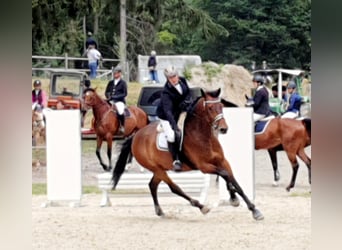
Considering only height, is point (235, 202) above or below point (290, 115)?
below

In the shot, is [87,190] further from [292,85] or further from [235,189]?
[292,85]

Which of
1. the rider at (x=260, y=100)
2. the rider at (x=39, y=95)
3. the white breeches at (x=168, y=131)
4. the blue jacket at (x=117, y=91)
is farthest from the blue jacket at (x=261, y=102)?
the rider at (x=39, y=95)

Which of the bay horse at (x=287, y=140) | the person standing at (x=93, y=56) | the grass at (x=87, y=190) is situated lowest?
the grass at (x=87, y=190)

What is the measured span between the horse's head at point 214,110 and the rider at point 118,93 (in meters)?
0.52

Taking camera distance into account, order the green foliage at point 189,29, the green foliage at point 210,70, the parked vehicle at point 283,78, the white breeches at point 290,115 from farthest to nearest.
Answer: the white breeches at point 290,115 → the green foliage at point 210,70 → the parked vehicle at point 283,78 → the green foliage at point 189,29

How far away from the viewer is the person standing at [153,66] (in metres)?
3.97

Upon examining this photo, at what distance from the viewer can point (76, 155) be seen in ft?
13.9

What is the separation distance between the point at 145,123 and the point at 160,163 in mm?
256

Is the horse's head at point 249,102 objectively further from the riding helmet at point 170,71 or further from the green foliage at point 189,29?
the riding helmet at point 170,71

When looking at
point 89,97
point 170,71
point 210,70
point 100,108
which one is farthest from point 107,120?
point 210,70

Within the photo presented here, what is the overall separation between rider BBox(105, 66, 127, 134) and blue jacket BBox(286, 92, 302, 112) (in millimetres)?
972

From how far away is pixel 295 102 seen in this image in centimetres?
409

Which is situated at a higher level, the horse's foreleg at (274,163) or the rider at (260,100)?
the rider at (260,100)

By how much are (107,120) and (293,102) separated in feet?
3.81
